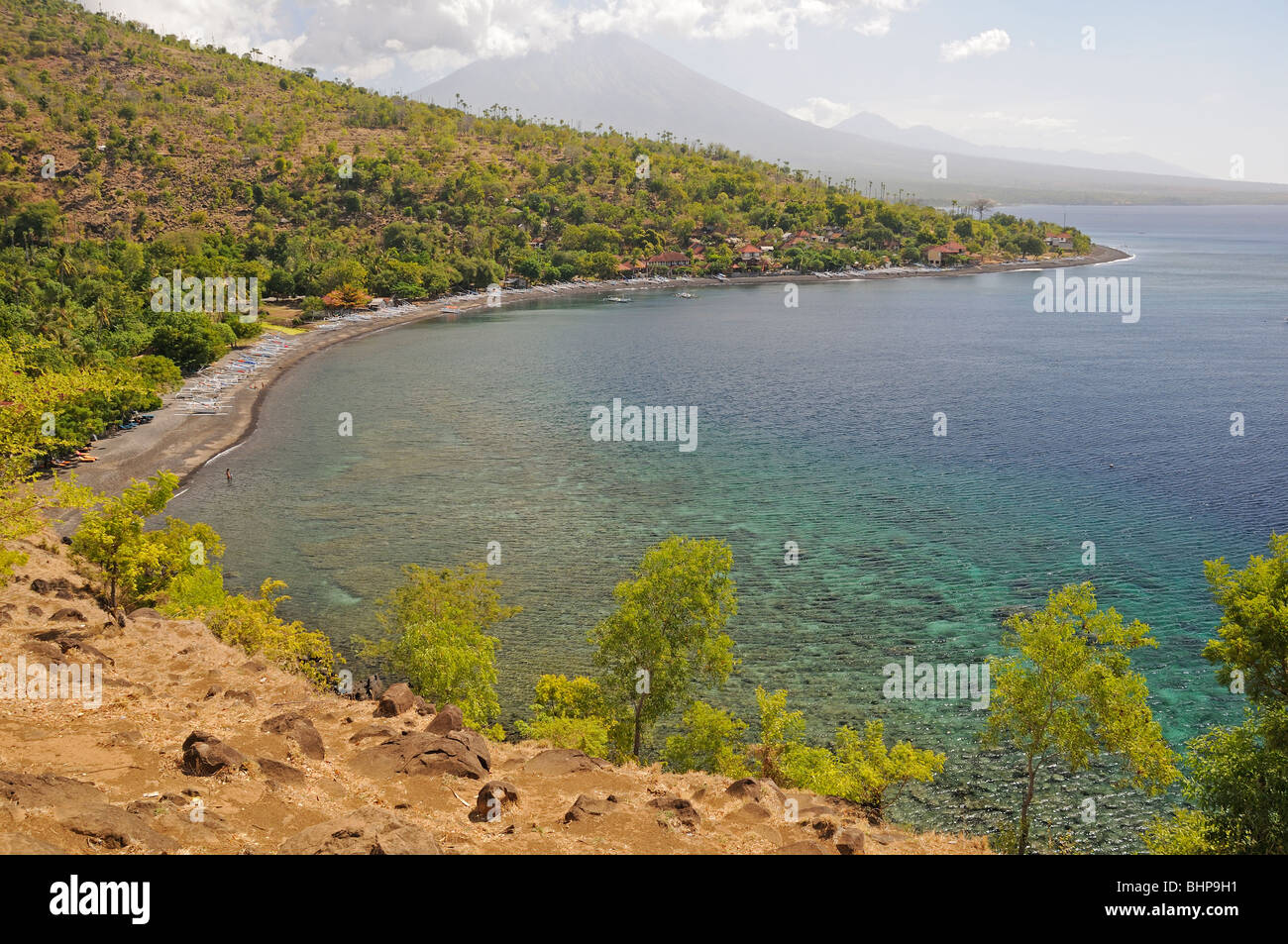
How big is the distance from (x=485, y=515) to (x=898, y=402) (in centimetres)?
4067

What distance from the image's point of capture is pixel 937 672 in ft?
100

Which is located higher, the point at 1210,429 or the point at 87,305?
the point at 87,305

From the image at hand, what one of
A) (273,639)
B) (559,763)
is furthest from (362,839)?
(273,639)

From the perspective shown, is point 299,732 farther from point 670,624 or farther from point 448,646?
point 670,624

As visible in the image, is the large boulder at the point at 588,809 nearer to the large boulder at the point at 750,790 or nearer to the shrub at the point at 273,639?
the large boulder at the point at 750,790

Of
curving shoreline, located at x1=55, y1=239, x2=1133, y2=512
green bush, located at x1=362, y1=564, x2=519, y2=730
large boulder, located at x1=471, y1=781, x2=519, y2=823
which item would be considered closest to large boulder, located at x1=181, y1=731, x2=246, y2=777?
large boulder, located at x1=471, y1=781, x2=519, y2=823

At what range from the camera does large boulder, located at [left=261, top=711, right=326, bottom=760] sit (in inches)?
757

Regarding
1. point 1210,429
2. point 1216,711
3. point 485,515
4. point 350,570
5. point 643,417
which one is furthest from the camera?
point 643,417

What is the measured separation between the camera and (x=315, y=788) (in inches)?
683

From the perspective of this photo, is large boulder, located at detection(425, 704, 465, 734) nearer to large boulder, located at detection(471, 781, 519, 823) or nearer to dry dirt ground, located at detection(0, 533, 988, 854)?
dry dirt ground, located at detection(0, 533, 988, 854)

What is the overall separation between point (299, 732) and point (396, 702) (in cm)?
348
